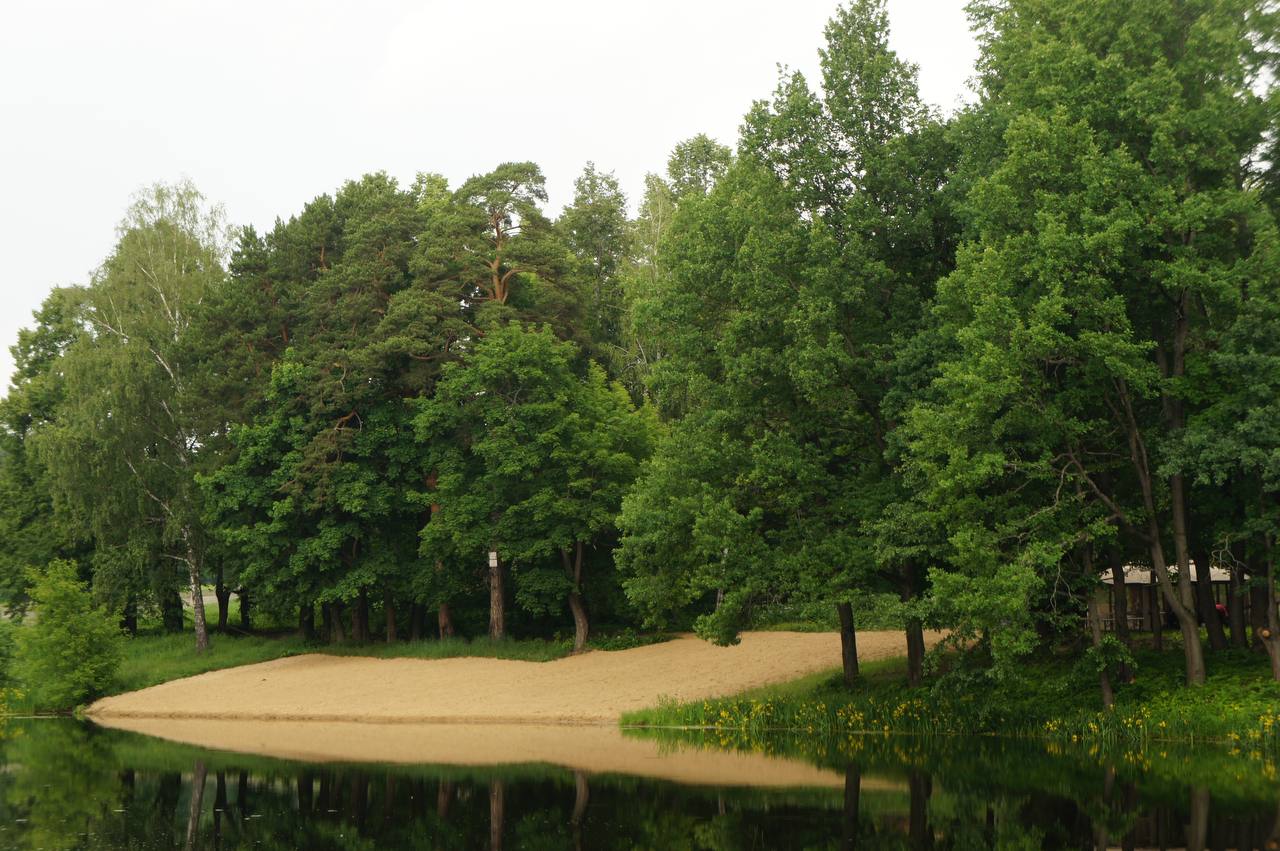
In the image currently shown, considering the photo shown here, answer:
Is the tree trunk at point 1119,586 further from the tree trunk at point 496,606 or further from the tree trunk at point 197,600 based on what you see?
the tree trunk at point 197,600

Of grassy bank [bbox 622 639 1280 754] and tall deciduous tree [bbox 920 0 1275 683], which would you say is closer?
grassy bank [bbox 622 639 1280 754]

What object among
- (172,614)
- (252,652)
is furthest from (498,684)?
(172,614)

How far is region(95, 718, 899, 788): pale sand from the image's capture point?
20.0 meters

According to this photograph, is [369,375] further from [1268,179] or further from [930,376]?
[1268,179]

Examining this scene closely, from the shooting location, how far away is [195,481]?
145ft

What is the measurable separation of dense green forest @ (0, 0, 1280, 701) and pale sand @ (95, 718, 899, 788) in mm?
4089

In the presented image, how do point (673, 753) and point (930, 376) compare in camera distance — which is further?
point (930, 376)

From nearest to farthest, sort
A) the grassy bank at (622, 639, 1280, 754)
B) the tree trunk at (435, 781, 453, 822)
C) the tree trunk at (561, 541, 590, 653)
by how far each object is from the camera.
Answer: the tree trunk at (435, 781, 453, 822) → the grassy bank at (622, 639, 1280, 754) → the tree trunk at (561, 541, 590, 653)

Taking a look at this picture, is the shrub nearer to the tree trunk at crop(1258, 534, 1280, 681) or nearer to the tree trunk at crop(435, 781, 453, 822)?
the tree trunk at crop(435, 781, 453, 822)

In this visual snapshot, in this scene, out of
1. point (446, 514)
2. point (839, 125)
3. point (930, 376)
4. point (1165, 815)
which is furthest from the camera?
point (446, 514)

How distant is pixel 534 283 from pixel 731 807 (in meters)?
29.0

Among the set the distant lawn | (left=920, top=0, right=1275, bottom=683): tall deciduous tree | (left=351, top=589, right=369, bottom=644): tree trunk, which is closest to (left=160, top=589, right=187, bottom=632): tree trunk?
the distant lawn

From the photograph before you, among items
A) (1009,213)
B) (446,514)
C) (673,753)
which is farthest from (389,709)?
(1009,213)

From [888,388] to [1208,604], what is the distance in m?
8.37
